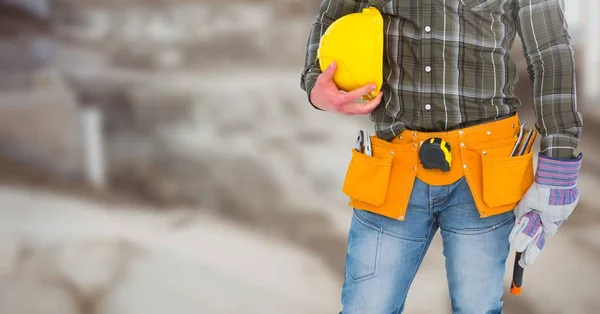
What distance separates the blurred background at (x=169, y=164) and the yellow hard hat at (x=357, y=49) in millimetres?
1222

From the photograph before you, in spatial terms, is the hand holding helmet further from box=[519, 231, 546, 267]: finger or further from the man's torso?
box=[519, 231, 546, 267]: finger

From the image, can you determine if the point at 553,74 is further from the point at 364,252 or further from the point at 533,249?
the point at 364,252

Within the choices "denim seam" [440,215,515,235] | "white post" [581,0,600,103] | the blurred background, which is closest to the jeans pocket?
"denim seam" [440,215,515,235]

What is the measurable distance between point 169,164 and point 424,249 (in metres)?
1.43

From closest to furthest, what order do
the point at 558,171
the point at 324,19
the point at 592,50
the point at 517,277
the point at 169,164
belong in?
the point at 558,171 → the point at 517,277 → the point at 324,19 → the point at 592,50 → the point at 169,164

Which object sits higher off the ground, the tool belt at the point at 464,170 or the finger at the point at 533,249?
the tool belt at the point at 464,170

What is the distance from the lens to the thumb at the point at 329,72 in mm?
1436

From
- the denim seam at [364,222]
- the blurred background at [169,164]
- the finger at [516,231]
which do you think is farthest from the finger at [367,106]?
the blurred background at [169,164]

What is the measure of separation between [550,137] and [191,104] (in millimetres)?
1609

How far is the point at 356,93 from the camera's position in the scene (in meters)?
1.41

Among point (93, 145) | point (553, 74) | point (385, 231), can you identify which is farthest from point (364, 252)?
point (93, 145)

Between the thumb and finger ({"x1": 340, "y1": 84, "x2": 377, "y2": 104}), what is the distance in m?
0.05

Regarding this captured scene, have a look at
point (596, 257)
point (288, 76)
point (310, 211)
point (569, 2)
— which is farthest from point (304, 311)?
point (569, 2)

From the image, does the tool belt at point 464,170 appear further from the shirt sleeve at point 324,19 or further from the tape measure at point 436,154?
the shirt sleeve at point 324,19
